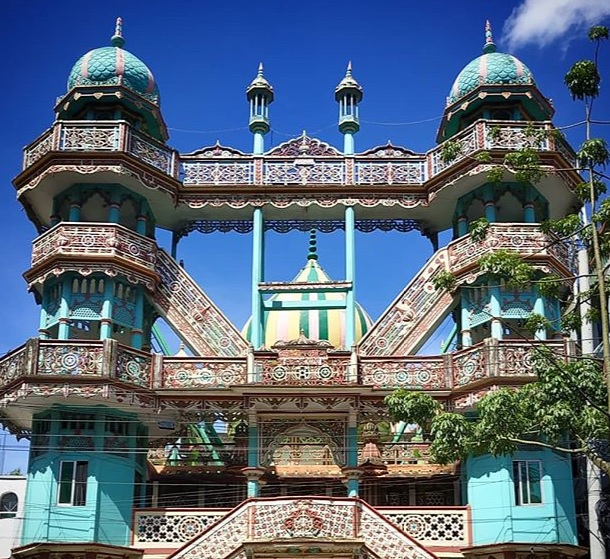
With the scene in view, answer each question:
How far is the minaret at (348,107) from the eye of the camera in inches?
1090

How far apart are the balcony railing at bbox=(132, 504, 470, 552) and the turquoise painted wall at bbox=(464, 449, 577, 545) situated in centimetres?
49

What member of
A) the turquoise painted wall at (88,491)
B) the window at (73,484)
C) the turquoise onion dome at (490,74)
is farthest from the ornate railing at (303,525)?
the turquoise onion dome at (490,74)

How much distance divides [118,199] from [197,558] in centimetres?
942

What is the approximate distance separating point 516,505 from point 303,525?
191 inches

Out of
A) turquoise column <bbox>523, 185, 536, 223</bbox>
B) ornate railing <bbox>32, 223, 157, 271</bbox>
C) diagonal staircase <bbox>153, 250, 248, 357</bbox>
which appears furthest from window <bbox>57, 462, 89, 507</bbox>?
turquoise column <bbox>523, 185, 536, 223</bbox>

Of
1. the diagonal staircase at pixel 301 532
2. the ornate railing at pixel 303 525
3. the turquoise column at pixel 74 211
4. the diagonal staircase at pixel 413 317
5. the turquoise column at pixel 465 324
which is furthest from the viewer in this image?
the turquoise column at pixel 74 211

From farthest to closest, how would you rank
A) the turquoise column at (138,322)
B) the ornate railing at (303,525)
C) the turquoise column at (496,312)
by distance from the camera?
the turquoise column at (138,322) → the turquoise column at (496,312) → the ornate railing at (303,525)

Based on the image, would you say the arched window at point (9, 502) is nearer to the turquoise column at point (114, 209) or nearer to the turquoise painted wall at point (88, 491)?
the turquoise painted wall at point (88, 491)

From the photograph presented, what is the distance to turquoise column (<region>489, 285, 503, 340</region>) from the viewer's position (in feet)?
79.6

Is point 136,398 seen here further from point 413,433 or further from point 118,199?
point 413,433

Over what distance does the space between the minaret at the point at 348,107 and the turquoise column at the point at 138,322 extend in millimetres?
6861

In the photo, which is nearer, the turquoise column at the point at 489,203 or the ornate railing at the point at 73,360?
the ornate railing at the point at 73,360

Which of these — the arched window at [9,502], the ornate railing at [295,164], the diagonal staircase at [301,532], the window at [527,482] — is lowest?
the diagonal staircase at [301,532]

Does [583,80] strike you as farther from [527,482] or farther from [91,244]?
[91,244]
